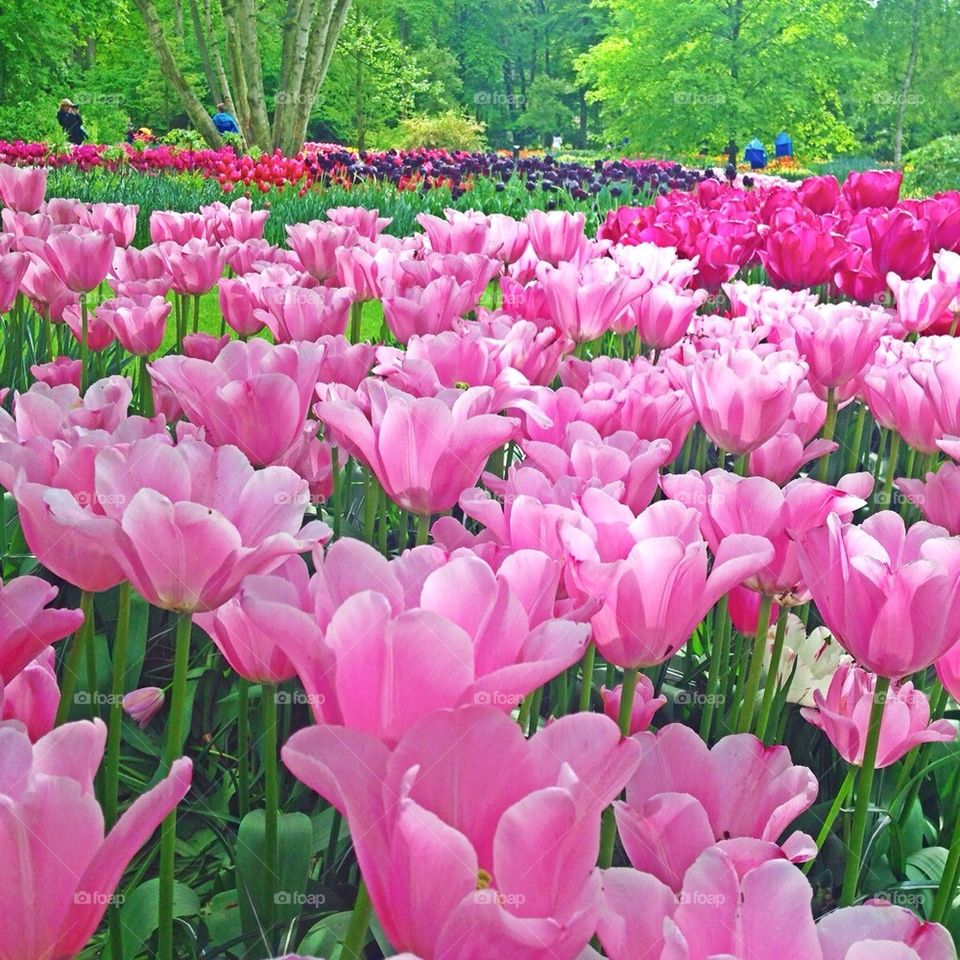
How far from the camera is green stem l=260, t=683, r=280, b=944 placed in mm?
1155

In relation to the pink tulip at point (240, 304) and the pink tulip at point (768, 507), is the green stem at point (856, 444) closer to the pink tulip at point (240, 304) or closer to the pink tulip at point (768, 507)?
the pink tulip at point (768, 507)

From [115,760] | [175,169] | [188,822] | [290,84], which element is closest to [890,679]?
[115,760]

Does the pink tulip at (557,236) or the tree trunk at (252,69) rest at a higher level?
the tree trunk at (252,69)

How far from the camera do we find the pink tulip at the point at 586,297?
268cm

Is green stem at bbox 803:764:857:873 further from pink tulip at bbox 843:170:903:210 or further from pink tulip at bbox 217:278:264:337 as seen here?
pink tulip at bbox 843:170:903:210

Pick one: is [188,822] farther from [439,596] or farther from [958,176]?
[958,176]

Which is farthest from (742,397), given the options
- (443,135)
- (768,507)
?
(443,135)

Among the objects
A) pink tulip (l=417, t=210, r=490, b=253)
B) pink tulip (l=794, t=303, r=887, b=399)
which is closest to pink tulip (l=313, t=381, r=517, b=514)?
pink tulip (l=794, t=303, r=887, b=399)

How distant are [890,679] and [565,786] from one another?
65cm

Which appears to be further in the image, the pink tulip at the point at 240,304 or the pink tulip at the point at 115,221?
the pink tulip at the point at 115,221

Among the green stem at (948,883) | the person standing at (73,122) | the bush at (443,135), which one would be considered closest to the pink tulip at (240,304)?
the green stem at (948,883)

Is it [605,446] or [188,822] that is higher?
[605,446]

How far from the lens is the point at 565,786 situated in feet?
2.18

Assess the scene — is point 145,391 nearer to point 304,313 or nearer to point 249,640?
point 304,313
